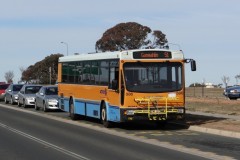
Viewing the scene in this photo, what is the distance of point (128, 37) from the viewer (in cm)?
6825

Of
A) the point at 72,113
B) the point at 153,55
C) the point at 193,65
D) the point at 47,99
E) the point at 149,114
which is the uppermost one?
the point at 153,55

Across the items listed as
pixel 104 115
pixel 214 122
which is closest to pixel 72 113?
pixel 104 115

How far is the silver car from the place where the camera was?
99.8 feet

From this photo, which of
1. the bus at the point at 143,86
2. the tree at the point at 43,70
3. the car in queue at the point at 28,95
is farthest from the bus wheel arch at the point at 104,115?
the tree at the point at 43,70

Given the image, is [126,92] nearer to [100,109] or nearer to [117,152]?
[100,109]

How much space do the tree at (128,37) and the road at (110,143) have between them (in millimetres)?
47828

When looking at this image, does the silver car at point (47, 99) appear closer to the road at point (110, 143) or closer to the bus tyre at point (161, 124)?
the road at point (110, 143)

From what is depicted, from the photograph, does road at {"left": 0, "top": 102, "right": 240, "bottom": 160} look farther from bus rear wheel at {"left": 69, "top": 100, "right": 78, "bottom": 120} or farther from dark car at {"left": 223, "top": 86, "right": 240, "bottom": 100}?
dark car at {"left": 223, "top": 86, "right": 240, "bottom": 100}

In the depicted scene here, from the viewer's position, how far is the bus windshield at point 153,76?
1841cm

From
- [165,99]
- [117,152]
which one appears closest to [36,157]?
[117,152]

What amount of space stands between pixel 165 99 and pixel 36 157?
7.83 metres

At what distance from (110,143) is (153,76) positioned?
460 centimetres

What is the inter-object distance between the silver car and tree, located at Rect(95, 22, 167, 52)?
35581mm

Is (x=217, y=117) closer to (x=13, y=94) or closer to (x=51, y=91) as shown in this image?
(x=51, y=91)
